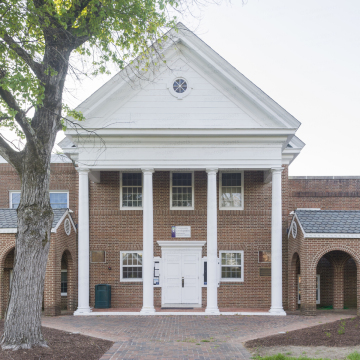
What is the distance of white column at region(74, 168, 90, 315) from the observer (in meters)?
15.3

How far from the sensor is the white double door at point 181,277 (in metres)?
17.2

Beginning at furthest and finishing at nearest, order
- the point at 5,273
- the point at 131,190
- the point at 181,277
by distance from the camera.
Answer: the point at 131,190 < the point at 181,277 < the point at 5,273

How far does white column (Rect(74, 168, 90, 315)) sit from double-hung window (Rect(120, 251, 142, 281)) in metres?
2.20

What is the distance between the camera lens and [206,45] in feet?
50.3

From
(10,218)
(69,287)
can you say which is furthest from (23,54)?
(69,287)

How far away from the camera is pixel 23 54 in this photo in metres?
9.22

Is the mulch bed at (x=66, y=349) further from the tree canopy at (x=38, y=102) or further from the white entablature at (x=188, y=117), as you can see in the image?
the white entablature at (x=188, y=117)

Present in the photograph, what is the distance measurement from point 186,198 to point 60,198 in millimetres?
5613

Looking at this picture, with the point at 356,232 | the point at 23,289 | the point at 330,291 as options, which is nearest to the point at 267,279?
the point at 330,291

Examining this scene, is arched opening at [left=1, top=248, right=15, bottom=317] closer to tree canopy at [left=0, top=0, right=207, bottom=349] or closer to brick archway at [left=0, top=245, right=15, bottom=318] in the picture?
brick archway at [left=0, top=245, right=15, bottom=318]

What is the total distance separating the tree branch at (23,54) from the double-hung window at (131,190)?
8377mm

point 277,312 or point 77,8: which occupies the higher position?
point 77,8

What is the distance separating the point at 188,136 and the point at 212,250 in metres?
4.11

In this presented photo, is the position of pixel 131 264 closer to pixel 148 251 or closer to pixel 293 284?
pixel 148 251
